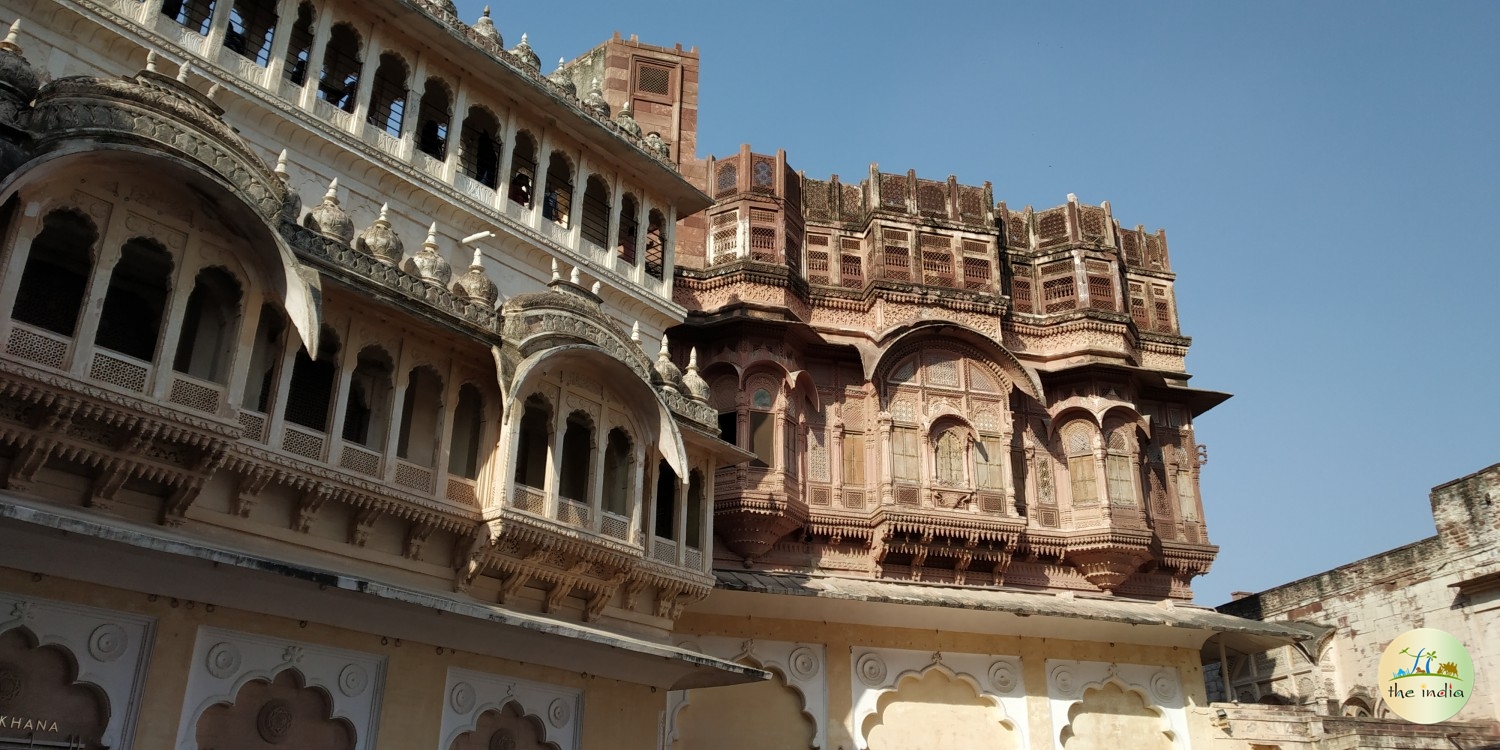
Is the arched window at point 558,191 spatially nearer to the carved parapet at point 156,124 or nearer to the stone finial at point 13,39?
the carved parapet at point 156,124

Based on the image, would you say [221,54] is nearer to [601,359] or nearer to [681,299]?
[601,359]

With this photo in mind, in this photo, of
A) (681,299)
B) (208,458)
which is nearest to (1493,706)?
(681,299)

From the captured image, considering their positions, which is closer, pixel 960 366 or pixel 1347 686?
pixel 960 366

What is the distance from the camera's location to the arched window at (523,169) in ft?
53.5

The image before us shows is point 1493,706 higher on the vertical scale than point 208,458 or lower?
lower

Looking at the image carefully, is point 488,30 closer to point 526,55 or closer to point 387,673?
point 526,55

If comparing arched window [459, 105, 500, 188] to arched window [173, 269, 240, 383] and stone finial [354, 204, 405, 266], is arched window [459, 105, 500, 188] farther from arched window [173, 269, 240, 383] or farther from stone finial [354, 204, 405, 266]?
arched window [173, 269, 240, 383]

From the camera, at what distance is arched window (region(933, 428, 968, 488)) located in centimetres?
2028

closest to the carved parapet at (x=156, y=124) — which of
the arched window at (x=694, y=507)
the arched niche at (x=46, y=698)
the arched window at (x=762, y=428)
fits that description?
the arched niche at (x=46, y=698)

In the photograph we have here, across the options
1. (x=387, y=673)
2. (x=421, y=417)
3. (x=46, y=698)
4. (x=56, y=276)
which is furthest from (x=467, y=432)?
(x=46, y=698)

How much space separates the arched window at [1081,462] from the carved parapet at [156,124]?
15336 millimetres

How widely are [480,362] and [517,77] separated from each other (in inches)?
172

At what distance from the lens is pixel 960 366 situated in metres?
21.2

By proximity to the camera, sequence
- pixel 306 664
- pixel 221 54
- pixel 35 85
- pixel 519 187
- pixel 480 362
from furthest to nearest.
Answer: pixel 519 187 → pixel 480 362 → pixel 221 54 → pixel 306 664 → pixel 35 85
